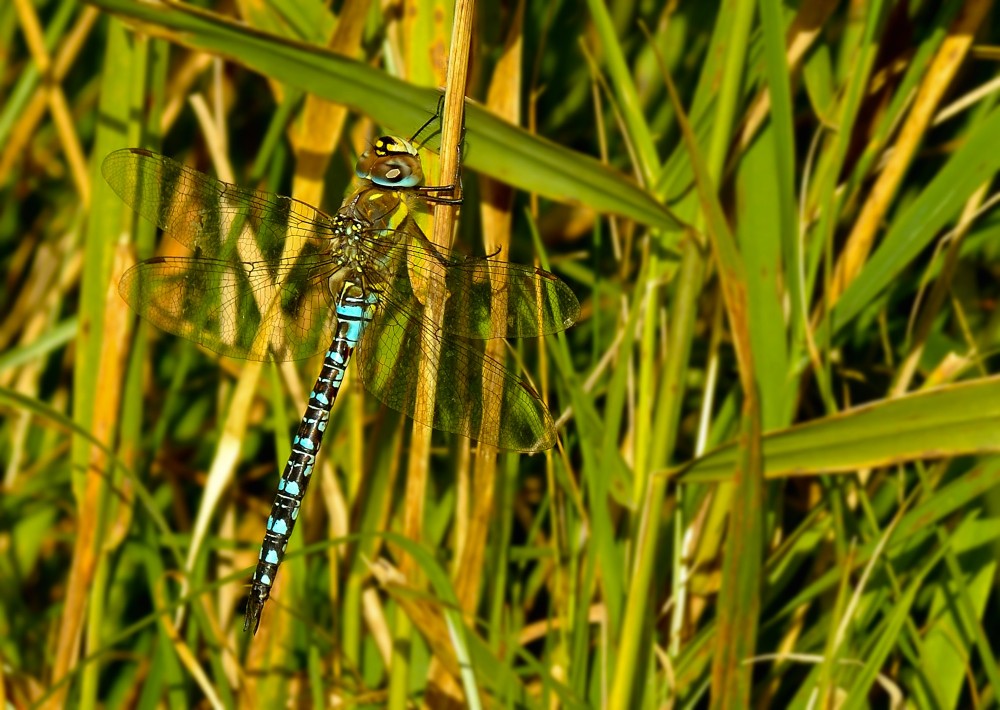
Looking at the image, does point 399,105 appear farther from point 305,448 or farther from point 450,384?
point 305,448

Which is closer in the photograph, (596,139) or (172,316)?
(172,316)

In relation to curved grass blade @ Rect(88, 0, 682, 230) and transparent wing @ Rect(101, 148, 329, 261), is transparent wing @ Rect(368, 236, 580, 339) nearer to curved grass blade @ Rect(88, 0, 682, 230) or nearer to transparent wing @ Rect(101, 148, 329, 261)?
curved grass blade @ Rect(88, 0, 682, 230)

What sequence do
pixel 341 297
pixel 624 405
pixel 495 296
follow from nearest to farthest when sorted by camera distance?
1. pixel 495 296
2. pixel 341 297
3. pixel 624 405

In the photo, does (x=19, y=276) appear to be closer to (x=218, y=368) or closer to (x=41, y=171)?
(x=41, y=171)

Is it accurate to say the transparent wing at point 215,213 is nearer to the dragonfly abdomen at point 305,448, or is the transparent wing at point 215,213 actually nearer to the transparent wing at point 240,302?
the transparent wing at point 240,302

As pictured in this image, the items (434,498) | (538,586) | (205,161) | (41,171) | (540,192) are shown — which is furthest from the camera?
(41,171)

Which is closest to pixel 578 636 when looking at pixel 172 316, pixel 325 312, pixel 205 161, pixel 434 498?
pixel 434 498

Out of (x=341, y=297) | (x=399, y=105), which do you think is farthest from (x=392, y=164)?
(x=341, y=297)
